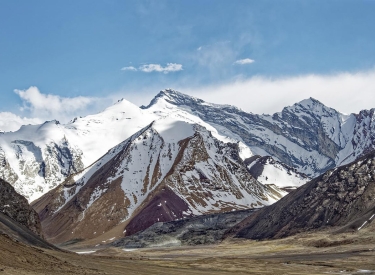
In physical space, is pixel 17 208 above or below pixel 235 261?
above

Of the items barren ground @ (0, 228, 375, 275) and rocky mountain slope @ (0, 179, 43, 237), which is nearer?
barren ground @ (0, 228, 375, 275)

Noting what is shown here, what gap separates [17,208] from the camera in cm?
15238

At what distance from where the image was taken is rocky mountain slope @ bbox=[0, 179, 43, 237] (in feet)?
487

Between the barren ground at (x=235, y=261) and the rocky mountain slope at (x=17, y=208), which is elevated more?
the rocky mountain slope at (x=17, y=208)

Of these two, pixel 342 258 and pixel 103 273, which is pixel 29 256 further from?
pixel 342 258

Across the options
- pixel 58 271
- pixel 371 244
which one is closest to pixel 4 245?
pixel 58 271

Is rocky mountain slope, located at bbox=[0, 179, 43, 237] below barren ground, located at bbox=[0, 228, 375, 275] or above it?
above

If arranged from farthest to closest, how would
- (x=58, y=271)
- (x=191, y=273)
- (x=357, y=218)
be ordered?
(x=357, y=218)
(x=191, y=273)
(x=58, y=271)

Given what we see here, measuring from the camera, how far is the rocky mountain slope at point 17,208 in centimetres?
14838

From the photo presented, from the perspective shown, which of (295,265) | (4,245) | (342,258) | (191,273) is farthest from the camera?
→ (342,258)

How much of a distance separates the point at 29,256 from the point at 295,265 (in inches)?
2423

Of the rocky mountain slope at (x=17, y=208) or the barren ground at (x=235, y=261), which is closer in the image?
the barren ground at (x=235, y=261)

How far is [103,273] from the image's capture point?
238 ft

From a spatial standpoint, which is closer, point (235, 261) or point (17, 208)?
point (235, 261)
